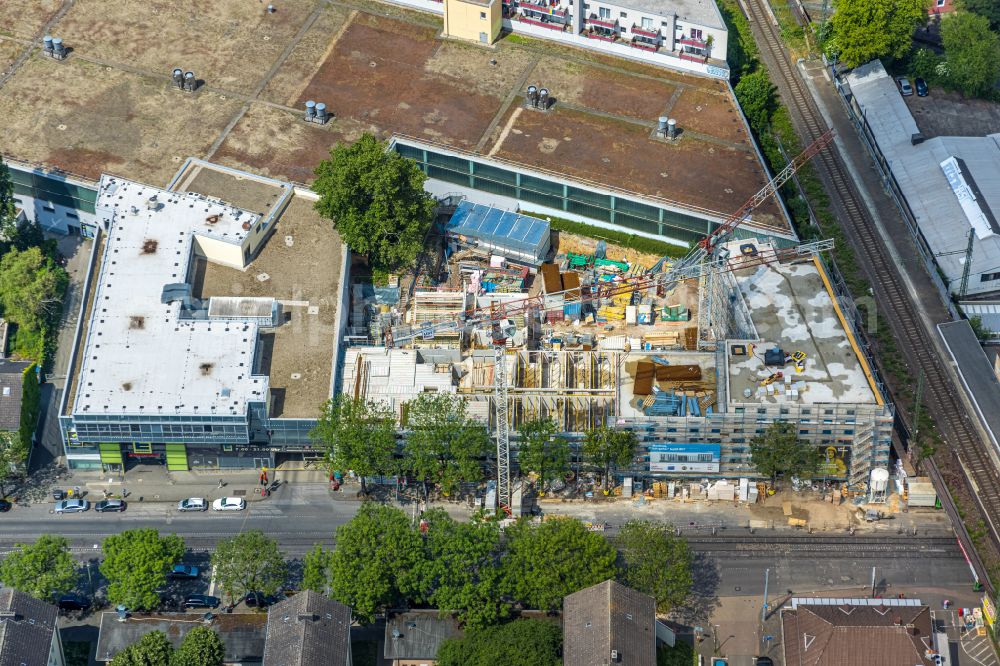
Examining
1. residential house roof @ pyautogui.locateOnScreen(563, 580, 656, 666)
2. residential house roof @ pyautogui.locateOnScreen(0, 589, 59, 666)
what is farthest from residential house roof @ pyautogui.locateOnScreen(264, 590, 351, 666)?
residential house roof @ pyautogui.locateOnScreen(563, 580, 656, 666)

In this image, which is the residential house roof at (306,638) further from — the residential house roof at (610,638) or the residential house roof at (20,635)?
the residential house roof at (610,638)

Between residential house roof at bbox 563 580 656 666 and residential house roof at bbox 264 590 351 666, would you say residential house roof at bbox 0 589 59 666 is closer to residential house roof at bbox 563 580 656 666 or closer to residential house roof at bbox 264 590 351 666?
residential house roof at bbox 264 590 351 666

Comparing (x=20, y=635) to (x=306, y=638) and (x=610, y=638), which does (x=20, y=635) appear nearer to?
(x=306, y=638)

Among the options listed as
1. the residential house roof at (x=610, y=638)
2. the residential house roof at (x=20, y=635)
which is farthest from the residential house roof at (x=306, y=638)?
the residential house roof at (x=610, y=638)

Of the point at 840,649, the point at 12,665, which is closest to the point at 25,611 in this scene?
the point at 12,665

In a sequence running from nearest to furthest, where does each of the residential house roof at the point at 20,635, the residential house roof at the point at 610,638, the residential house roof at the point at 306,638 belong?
the residential house roof at the point at 20,635 → the residential house roof at the point at 306,638 → the residential house roof at the point at 610,638

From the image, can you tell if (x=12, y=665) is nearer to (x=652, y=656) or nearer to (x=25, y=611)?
(x=25, y=611)
